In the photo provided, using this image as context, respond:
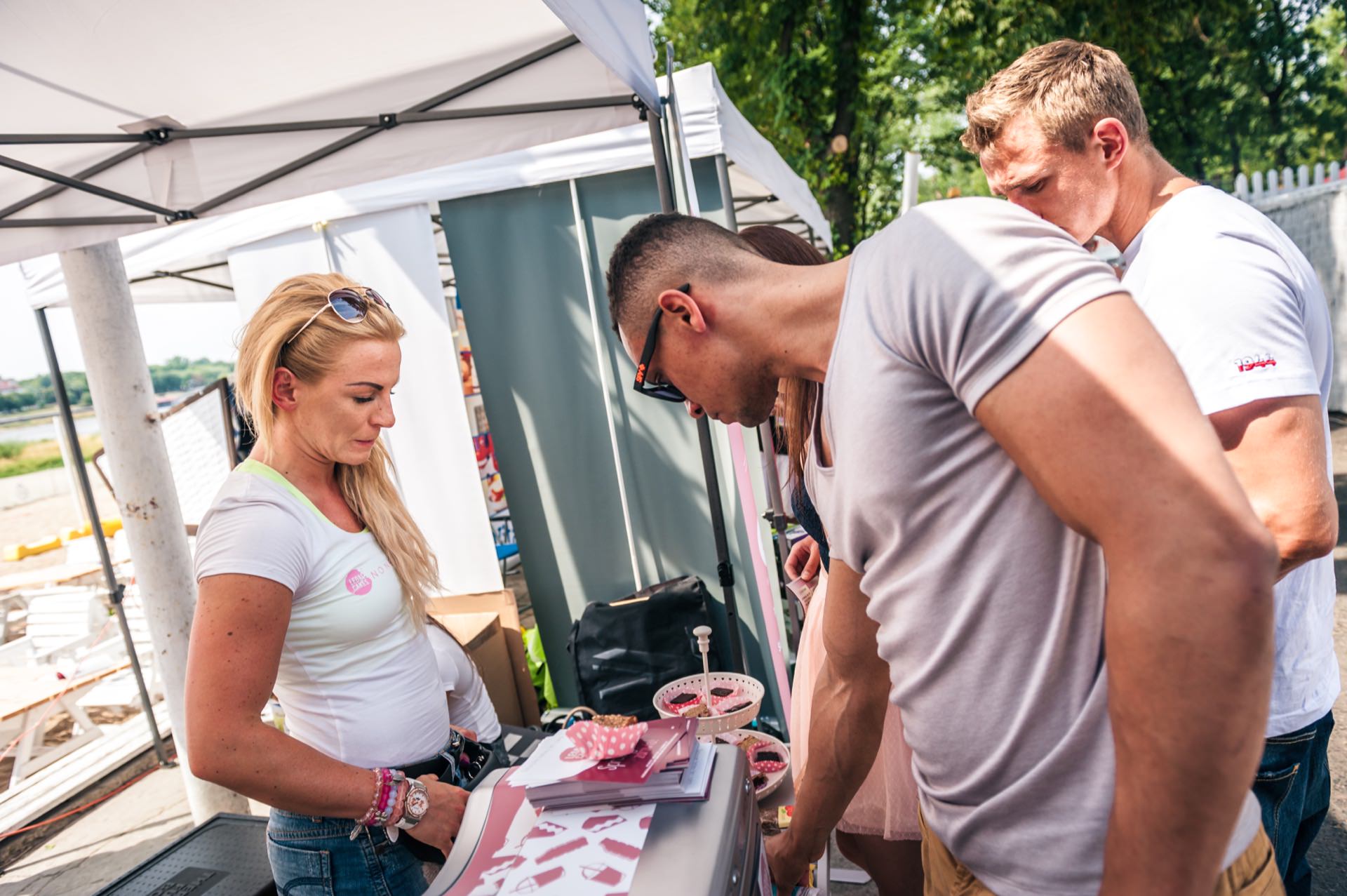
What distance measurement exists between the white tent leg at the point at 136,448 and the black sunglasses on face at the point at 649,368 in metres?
2.85

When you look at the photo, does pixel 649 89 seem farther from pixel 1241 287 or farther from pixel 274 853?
pixel 274 853

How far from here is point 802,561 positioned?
7.47 feet

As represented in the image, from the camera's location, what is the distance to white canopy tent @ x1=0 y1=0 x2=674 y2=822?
6.59ft

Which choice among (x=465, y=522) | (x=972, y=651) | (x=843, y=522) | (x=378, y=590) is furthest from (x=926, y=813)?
(x=465, y=522)

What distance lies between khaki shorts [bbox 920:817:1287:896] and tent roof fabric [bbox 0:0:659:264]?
5.70 ft

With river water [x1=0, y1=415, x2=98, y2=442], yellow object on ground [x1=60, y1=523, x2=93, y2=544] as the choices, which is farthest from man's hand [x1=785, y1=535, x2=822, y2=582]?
river water [x1=0, y1=415, x2=98, y2=442]

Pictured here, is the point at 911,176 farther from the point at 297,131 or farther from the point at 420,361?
the point at 297,131

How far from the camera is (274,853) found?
5.06 ft

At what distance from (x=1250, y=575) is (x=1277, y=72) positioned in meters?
27.2

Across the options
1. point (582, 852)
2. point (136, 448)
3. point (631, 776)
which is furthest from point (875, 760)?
point (136, 448)

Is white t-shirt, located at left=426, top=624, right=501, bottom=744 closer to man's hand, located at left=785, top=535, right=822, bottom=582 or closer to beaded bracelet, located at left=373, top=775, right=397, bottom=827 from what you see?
beaded bracelet, located at left=373, top=775, right=397, bottom=827

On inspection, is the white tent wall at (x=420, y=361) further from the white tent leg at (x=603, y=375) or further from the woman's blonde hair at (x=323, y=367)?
→ the woman's blonde hair at (x=323, y=367)

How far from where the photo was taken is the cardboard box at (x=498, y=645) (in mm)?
3926

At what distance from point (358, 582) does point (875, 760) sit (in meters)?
1.11
